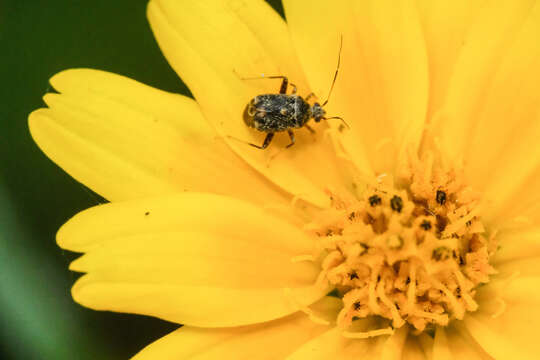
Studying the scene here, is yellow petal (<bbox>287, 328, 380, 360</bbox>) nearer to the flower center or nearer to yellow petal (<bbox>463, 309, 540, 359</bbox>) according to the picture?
the flower center

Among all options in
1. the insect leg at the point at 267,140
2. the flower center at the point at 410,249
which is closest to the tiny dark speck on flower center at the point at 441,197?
the flower center at the point at 410,249

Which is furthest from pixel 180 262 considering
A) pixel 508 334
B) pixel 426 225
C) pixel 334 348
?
pixel 508 334

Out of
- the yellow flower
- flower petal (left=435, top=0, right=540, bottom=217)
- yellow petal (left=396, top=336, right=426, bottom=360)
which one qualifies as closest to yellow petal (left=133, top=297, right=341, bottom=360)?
the yellow flower

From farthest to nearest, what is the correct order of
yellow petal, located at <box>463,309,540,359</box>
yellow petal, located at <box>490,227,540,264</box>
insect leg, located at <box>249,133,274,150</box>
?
1. insect leg, located at <box>249,133,274,150</box>
2. yellow petal, located at <box>490,227,540,264</box>
3. yellow petal, located at <box>463,309,540,359</box>

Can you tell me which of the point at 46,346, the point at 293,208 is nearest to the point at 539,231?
the point at 293,208

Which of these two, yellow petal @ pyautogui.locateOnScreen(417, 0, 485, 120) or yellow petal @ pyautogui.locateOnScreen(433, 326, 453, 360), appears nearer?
yellow petal @ pyautogui.locateOnScreen(433, 326, 453, 360)

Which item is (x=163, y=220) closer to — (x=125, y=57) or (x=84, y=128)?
(x=84, y=128)
